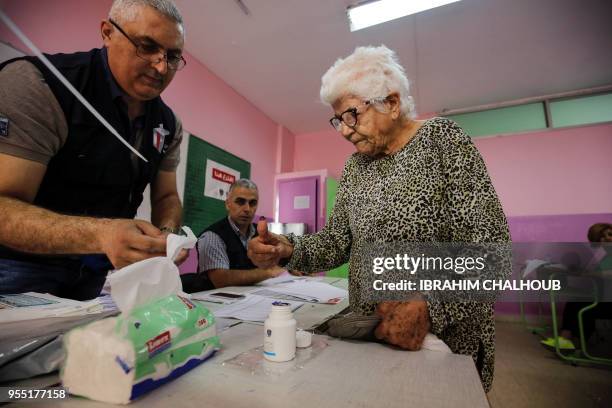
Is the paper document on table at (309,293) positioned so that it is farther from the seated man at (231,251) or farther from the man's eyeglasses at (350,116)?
the man's eyeglasses at (350,116)

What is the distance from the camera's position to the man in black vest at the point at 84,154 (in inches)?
25.2

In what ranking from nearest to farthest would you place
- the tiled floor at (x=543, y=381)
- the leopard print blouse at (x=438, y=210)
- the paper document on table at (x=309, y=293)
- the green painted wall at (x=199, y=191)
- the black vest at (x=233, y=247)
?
the leopard print blouse at (x=438, y=210) < the paper document on table at (x=309, y=293) < the tiled floor at (x=543, y=381) < the black vest at (x=233, y=247) < the green painted wall at (x=199, y=191)

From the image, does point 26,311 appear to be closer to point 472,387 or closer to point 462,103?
point 472,387

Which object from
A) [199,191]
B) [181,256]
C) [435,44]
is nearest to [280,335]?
[181,256]

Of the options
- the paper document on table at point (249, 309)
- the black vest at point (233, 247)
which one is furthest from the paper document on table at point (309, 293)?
the black vest at point (233, 247)

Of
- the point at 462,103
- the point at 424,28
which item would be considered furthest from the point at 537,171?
the point at 424,28

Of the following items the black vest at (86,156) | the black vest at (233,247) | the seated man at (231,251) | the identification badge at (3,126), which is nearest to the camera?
the identification badge at (3,126)

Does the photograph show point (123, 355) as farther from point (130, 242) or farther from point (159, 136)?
point (159, 136)

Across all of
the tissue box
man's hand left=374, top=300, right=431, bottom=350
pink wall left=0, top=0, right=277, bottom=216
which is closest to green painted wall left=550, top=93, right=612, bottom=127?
pink wall left=0, top=0, right=277, bottom=216

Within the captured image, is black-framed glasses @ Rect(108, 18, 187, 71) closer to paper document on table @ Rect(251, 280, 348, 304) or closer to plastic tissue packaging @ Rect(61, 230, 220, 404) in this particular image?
plastic tissue packaging @ Rect(61, 230, 220, 404)

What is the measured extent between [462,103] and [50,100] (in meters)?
4.32

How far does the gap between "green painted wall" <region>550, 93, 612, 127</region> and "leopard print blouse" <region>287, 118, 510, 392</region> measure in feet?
13.2

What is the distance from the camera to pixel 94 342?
0.44 meters

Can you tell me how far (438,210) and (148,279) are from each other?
779mm
